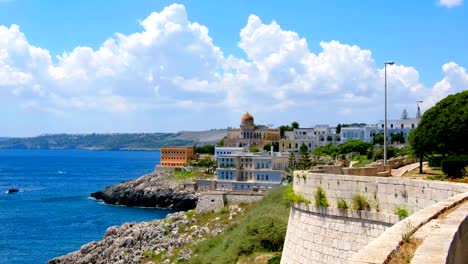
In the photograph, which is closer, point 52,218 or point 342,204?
point 342,204

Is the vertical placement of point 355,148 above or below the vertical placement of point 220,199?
above

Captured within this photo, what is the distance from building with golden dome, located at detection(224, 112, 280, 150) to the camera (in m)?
132

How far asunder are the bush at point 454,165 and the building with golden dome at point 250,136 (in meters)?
108

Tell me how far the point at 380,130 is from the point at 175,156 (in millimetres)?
44900

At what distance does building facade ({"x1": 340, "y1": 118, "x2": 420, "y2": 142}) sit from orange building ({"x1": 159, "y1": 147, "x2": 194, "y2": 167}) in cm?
3495

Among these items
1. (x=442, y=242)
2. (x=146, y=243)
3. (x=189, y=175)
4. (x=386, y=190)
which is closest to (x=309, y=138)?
(x=189, y=175)

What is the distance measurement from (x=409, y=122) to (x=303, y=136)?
27.9m

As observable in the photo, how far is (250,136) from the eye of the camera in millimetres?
133250

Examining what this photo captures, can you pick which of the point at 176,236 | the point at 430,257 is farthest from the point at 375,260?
the point at 176,236

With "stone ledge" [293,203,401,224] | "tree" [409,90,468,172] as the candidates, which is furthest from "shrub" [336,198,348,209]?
"tree" [409,90,468,172]

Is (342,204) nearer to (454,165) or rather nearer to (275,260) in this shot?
(275,260)

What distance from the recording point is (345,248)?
1330 cm

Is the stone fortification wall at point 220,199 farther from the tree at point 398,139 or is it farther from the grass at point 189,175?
the tree at point 398,139

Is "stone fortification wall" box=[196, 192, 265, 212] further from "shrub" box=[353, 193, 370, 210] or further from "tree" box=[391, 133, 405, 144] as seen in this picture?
"tree" box=[391, 133, 405, 144]
